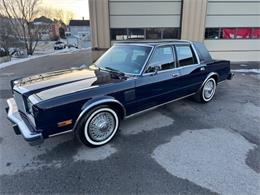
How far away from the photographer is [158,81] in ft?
12.1

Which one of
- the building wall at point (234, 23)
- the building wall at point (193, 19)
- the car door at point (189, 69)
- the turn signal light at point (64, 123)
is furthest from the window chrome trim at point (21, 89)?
the building wall at point (234, 23)

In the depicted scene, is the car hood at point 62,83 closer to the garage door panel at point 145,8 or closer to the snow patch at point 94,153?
the snow patch at point 94,153

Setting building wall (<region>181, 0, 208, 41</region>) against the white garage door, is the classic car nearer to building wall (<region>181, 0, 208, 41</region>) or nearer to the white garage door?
the white garage door

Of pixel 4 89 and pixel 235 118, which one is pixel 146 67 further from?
pixel 4 89

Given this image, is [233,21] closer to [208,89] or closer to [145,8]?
[145,8]

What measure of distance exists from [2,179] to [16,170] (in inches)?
7.3

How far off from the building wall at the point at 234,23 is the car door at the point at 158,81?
8.79 meters

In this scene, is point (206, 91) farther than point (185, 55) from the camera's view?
Yes

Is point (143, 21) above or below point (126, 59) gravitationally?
above

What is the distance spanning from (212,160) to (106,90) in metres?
1.87

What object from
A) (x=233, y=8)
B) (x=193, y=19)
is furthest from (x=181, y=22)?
(x=233, y=8)

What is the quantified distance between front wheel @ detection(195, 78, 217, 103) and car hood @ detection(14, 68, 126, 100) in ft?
8.03

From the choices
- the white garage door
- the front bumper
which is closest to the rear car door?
the front bumper

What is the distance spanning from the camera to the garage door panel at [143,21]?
1065 cm
